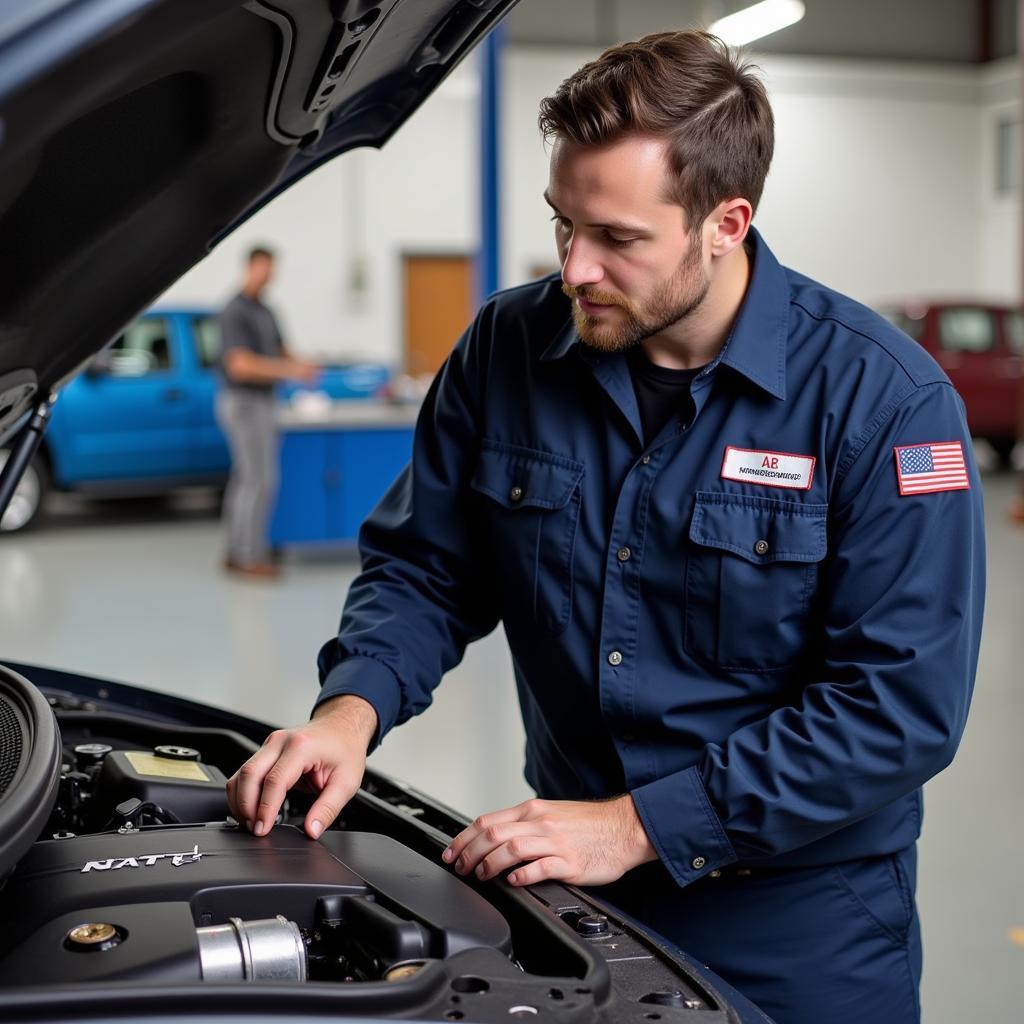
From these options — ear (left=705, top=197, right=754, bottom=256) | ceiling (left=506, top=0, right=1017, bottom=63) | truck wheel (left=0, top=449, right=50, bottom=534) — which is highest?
ceiling (left=506, top=0, right=1017, bottom=63)

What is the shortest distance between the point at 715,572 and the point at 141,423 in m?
6.58

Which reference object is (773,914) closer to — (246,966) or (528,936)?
(528,936)

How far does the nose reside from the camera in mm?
1293

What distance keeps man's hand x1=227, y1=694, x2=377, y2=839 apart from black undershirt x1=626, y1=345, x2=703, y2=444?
0.45m

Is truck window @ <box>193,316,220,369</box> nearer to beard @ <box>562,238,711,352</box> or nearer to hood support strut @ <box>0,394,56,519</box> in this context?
hood support strut @ <box>0,394,56,519</box>

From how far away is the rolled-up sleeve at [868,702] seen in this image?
123cm

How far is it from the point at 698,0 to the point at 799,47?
1171 millimetres

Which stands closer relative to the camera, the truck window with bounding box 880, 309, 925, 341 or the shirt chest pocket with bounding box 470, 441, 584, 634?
the shirt chest pocket with bounding box 470, 441, 584, 634

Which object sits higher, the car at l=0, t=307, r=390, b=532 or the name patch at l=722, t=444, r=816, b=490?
the name patch at l=722, t=444, r=816, b=490

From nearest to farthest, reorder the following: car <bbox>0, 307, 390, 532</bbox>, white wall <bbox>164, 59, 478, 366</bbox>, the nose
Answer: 1. the nose
2. car <bbox>0, 307, 390, 532</bbox>
3. white wall <bbox>164, 59, 478, 366</bbox>

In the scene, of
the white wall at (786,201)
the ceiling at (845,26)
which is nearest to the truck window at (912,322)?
the white wall at (786,201)

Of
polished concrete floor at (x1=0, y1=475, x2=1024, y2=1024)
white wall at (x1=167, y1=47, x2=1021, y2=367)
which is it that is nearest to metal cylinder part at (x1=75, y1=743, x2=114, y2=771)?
polished concrete floor at (x1=0, y1=475, x2=1024, y2=1024)

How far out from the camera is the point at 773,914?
1374 mm

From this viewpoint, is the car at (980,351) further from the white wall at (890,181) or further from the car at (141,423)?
the car at (141,423)
